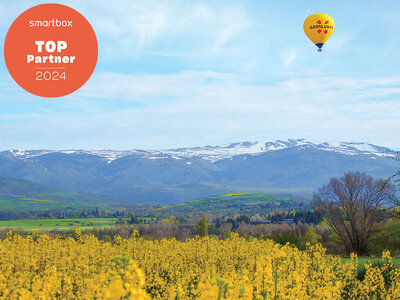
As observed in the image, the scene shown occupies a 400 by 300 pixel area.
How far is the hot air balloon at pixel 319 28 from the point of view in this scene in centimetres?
6687

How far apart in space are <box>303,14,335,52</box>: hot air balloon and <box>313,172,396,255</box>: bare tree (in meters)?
29.1

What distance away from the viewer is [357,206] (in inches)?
1786

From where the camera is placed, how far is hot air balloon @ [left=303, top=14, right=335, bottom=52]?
66869 millimetres

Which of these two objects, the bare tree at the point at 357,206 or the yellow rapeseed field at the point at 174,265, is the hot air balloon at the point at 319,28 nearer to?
the bare tree at the point at 357,206

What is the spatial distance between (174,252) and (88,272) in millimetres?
8044

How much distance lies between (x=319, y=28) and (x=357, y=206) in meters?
32.4

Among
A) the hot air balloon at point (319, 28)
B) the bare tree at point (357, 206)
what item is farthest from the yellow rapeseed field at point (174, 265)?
the hot air balloon at point (319, 28)

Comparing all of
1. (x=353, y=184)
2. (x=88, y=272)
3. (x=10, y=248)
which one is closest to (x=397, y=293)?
(x=88, y=272)

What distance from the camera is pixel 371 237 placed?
47.8 m

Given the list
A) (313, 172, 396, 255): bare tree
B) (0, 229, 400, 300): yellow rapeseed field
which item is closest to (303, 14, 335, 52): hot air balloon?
(313, 172, 396, 255): bare tree

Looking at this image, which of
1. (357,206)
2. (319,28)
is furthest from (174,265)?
(319,28)

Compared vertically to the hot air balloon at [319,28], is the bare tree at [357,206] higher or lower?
lower

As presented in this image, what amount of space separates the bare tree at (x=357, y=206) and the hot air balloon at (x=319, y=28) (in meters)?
29.1

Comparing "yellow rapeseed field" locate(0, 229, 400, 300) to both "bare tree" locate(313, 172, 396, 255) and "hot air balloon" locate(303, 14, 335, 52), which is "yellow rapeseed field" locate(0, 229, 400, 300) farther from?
"hot air balloon" locate(303, 14, 335, 52)
